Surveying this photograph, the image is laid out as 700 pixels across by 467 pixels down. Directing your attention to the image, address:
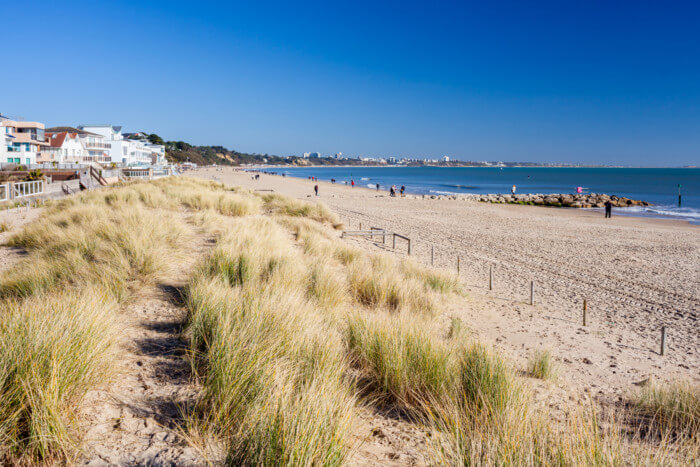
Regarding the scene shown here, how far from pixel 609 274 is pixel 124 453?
14055 millimetres

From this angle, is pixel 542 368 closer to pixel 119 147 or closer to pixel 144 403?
pixel 144 403

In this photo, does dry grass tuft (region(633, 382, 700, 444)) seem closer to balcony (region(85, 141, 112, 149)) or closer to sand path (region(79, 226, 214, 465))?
sand path (region(79, 226, 214, 465))

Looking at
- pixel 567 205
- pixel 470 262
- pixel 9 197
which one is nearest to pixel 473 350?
pixel 470 262

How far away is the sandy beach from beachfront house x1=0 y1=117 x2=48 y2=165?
173 feet

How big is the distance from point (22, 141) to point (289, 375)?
66.1 m

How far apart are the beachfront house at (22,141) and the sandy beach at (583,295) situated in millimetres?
52653

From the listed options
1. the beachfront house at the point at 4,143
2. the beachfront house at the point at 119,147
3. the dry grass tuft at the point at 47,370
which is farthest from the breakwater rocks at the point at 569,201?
the beachfront house at the point at 119,147

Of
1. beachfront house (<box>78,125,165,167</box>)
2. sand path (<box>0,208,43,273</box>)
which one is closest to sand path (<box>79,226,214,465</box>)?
sand path (<box>0,208,43,273</box>)

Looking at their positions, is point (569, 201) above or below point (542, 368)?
above

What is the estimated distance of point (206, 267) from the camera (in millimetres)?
6246

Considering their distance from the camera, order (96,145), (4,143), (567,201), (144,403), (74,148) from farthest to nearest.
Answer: (96,145), (74,148), (4,143), (567,201), (144,403)

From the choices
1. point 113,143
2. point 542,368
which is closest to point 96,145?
point 113,143

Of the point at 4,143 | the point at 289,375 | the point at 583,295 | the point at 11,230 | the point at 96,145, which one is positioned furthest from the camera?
the point at 96,145

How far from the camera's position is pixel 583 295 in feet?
33.2
